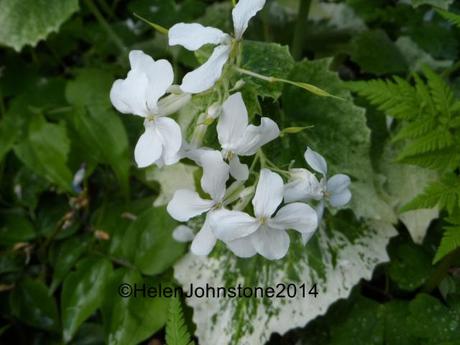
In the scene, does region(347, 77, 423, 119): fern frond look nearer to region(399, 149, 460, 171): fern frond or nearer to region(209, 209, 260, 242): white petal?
region(399, 149, 460, 171): fern frond

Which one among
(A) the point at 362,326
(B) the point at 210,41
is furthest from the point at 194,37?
(A) the point at 362,326

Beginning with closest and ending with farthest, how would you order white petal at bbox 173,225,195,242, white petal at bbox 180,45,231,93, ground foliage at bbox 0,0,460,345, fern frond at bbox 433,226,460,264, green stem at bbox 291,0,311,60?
white petal at bbox 180,45,231,93 → fern frond at bbox 433,226,460,264 → ground foliage at bbox 0,0,460,345 → white petal at bbox 173,225,195,242 → green stem at bbox 291,0,311,60

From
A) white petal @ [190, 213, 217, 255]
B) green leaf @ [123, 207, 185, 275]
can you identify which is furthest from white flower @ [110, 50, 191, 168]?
green leaf @ [123, 207, 185, 275]

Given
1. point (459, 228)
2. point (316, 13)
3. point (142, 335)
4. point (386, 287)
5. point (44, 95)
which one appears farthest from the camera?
point (316, 13)

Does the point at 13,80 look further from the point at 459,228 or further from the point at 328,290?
the point at 459,228

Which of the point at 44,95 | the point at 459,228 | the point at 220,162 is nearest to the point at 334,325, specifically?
the point at 459,228

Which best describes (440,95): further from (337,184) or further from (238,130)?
(238,130)
